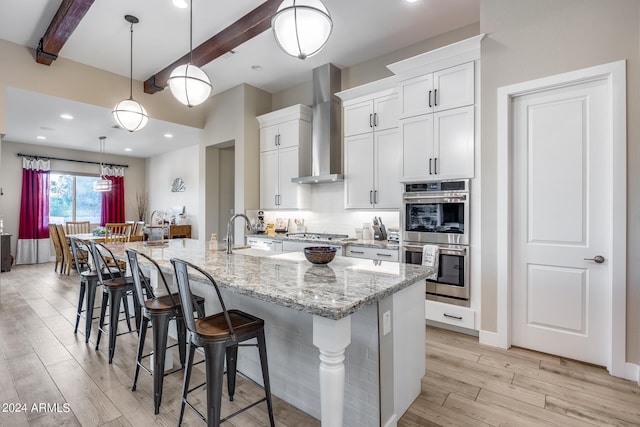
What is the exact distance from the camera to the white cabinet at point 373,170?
3893 millimetres

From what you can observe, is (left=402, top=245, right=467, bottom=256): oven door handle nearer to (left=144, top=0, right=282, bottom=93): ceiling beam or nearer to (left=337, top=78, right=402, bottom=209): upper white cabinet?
(left=337, top=78, right=402, bottom=209): upper white cabinet

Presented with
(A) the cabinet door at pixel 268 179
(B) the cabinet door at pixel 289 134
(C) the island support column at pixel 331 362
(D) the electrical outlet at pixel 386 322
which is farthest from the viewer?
(A) the cabinet door at pixel 268 179

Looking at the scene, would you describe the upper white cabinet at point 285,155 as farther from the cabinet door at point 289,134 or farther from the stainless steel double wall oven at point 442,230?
the stainless steel double wall oven at point 442,230

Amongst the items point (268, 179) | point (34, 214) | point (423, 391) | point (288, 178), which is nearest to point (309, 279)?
point (423, 391)

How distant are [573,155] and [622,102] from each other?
0.47 metres

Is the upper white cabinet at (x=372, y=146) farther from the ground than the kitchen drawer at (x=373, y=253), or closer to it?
farther from the ground

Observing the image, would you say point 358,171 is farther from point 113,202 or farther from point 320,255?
point 113,202

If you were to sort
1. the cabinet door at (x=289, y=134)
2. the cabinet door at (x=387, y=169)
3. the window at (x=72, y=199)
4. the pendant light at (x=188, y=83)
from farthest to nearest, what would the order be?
the window at (x=72, y=199), the cabinet door at (x=289, y=134), the cabinet door at (x=387, y=169), the pendant light at (x=188, y=83)

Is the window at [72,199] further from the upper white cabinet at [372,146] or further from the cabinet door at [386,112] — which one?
the cabinet door at [386,112]

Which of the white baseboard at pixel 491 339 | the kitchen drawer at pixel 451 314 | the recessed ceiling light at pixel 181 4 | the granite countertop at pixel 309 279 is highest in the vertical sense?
the recessed ceiling light at pixel 181 4

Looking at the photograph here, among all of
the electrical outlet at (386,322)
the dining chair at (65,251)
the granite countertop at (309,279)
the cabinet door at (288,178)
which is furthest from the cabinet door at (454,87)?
the dining chair at (65,251)

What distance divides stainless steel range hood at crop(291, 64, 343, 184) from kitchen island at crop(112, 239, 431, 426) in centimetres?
236

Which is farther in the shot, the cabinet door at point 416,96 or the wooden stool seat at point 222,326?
the cabinet door at point 416,96

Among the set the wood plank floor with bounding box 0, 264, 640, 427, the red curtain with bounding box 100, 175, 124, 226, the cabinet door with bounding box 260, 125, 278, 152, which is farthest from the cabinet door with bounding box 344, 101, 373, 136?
the red curtain with bounding box 100, 175, 124, 226
